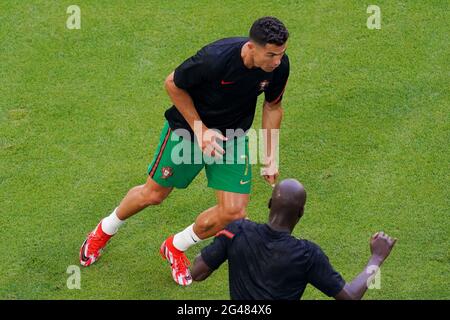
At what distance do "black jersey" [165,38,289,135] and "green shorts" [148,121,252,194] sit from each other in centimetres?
14

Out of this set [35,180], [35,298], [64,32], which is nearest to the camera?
[35,298]

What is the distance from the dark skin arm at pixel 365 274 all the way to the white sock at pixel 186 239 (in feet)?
8.00

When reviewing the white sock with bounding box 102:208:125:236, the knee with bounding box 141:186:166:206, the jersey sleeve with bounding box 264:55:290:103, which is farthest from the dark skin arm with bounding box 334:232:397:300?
the white sock with bounding box 102:208:125:236

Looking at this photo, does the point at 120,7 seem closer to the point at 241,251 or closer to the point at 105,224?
the point at 105,224

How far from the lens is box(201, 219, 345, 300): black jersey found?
7.61 metres

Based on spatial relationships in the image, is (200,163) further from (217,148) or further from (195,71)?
(195,71)

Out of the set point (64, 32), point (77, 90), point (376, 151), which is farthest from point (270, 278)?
point (64, 32)

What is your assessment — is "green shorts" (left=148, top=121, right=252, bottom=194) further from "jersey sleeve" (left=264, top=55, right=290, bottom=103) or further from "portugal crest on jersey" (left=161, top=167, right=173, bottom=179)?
"jersey sleeve" (left=264, top=55, right=290, bottom=103)

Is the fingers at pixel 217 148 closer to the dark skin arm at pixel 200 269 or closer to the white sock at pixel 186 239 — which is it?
→ the white sock at pixel 186 239

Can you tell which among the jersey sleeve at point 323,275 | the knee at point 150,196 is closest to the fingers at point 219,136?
the knee at point 150,196

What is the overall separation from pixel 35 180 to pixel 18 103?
4.51 ft

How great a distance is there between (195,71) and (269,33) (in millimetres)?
800

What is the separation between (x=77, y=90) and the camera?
40.5 feet

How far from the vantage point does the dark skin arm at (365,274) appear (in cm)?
768
